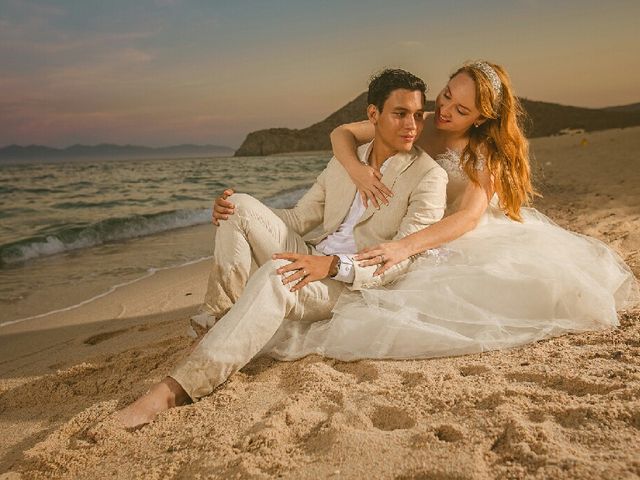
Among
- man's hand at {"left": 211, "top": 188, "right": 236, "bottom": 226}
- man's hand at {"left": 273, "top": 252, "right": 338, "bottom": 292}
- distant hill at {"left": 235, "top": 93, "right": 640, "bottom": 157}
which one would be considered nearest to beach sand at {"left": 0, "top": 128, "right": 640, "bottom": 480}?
man's hand at {"left": 273, "top": 252, "right": 338, "bottom": 292}

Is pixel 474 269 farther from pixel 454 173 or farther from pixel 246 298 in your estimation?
pixel 246 298

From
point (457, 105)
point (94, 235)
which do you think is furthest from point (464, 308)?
point (94, 235)

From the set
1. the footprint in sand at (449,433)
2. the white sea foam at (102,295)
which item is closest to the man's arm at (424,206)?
the footprint in sand at (449,433)

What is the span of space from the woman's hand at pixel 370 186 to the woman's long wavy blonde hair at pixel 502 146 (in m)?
0.68

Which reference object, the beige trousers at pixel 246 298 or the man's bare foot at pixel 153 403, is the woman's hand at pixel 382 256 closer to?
the beige trousers at pixel 246 298

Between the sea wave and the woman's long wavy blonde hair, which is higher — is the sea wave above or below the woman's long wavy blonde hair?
below

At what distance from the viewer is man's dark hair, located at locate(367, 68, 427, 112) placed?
11.1 ft

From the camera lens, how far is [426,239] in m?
3.29

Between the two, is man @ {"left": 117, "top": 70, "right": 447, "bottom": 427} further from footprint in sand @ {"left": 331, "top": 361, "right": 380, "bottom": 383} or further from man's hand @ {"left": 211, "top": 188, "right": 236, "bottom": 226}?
footprint in sand @ {"left": 331, "top": 361, "right": 380, "bottom": 383}

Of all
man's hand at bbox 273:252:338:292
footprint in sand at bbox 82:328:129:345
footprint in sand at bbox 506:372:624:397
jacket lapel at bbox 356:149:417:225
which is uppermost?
jacket lapel at bbox 356:149:417:225

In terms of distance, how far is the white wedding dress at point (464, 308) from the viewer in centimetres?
291

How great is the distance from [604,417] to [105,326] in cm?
384

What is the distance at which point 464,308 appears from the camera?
120 inches

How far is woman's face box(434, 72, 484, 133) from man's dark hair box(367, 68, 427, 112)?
9.6 inches
